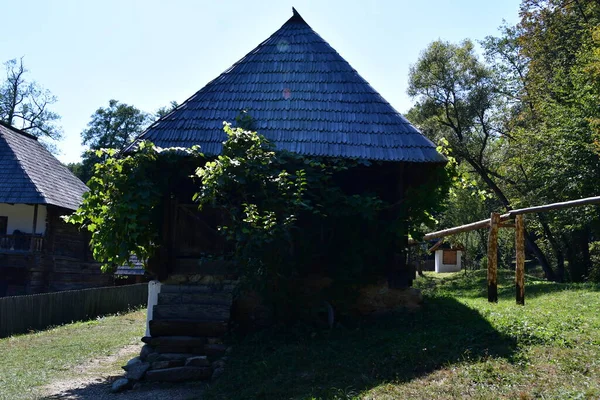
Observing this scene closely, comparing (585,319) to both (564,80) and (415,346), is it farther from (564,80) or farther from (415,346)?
(564,80)

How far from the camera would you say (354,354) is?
7.40 m

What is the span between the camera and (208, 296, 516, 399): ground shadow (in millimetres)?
6461

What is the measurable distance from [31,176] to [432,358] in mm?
19567

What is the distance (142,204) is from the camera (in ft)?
28.2

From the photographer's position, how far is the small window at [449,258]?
3882cm

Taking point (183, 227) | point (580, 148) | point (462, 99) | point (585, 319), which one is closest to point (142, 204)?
point (183, 227)

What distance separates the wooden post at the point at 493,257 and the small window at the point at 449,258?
2994 cm

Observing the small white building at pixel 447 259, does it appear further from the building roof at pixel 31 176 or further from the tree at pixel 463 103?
the building roof at pixel 31 176

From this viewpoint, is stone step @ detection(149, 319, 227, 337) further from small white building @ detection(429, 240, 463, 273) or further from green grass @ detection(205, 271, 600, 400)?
small white building @ detection(429, 240, 463, 273)

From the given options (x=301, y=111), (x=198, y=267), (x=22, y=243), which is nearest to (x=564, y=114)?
(x=301, y=111)

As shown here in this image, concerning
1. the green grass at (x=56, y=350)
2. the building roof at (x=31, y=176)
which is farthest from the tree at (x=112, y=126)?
the green grass at (x=56, y=350)

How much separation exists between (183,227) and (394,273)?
3.59 meters

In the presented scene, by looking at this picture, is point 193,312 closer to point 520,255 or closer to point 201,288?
point 201,288

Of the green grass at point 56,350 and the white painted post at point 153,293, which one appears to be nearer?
the green grass at point 56,350
